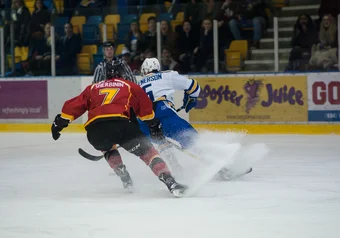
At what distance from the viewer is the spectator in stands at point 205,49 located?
40.0 feet

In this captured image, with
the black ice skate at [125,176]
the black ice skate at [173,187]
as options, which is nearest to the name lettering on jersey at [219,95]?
the black ice skate at [125,176]

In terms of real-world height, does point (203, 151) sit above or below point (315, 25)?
below

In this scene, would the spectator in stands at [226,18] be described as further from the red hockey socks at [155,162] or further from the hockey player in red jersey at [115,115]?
the red hockey socks at [155,162]

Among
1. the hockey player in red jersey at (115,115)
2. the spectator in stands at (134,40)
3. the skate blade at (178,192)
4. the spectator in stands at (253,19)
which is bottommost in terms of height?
the skate blade at (178,192)

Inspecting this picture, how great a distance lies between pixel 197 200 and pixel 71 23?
782 cm

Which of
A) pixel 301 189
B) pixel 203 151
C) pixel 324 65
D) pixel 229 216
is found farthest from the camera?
pixel 324 65

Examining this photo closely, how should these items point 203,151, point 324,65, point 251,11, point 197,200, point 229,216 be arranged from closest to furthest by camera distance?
point 229,216, point 197,200, point 203,151, point 324,65, point 251,11

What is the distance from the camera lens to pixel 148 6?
12680mm

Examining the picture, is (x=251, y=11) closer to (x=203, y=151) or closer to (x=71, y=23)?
(x=71, y=23)

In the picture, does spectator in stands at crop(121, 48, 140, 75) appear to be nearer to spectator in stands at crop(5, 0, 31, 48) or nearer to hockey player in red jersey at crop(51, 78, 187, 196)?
spectator in stands at crop(5, 0, 31, 48)

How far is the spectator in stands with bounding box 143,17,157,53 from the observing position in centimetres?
1252

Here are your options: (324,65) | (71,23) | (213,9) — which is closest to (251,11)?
(213,9)

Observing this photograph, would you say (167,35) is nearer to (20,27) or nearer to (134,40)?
(134,40)

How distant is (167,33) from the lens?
1246 cm
